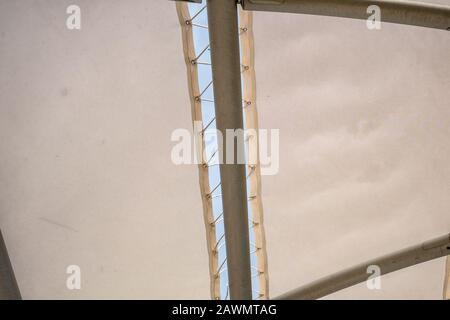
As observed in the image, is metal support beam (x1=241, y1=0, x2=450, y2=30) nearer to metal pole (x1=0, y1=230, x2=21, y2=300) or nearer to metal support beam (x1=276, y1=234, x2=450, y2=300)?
metal support beam (x1=276, y1=234, x2=450, y2=300)

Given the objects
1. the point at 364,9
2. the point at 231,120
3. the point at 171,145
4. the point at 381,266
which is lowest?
the point at 381,266

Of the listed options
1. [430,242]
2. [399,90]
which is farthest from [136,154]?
[430,242]

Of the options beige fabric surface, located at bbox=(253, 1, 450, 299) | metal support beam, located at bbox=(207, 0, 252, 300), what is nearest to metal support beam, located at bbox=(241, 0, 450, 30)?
metal support beam, located at bbox=(207, 0, 252, 300)

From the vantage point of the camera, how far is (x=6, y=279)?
10438 millimetres

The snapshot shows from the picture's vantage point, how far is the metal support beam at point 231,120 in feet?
25.6

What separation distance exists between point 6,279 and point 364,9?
8.12 meters

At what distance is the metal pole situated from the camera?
33.8 feet

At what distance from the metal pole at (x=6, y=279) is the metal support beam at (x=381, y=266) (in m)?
5.43

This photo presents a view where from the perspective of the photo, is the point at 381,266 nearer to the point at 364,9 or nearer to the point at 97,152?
the point at 364,9

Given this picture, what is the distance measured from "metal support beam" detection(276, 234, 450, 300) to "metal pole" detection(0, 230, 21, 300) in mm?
5430

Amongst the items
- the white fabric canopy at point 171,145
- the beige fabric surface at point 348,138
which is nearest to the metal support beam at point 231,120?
the white fabric canopy at point 171,145

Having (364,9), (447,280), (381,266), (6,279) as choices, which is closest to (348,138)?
(381,266)

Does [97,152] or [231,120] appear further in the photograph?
[97,152]

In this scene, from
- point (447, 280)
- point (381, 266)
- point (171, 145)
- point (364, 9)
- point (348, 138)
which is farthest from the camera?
point (447, 280)
